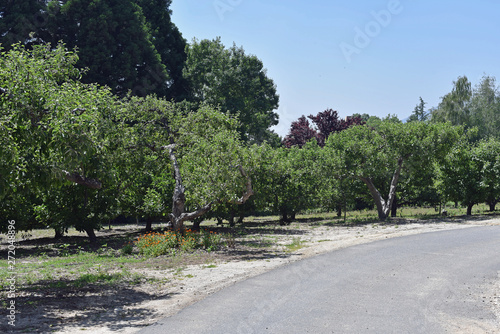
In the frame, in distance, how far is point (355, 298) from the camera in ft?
30.8

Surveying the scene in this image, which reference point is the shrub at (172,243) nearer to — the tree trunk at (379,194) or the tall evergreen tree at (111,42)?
the tree trunk at (379,194)

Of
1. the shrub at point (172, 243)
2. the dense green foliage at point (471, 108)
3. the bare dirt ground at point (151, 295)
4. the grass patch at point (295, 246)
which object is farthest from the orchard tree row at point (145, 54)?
the dense green foliage at point (471, 108)

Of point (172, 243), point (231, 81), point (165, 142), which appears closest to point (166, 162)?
point (165, 142)

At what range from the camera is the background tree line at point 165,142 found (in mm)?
10211

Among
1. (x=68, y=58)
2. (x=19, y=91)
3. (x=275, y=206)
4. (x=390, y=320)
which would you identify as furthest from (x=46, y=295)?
(x=275, y=206)

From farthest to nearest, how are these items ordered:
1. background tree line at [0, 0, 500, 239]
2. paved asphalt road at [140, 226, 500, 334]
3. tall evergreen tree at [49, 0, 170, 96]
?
tall evergreen tree at [49, 0, 170, 96] → background tree line at [0, 0, 500, 239] → paved asphalt road at [140, 226, 500, 334]

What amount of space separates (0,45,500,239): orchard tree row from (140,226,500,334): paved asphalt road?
4.51 m

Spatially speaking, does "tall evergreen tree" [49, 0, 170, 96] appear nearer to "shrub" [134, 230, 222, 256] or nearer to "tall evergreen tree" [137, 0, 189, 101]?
"tall evergreen tree" [137, 0, 189, 101]

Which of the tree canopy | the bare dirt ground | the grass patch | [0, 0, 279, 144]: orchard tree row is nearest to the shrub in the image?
the bare dirt ground

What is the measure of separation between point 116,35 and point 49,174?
115ft

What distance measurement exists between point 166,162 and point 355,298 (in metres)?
15.7

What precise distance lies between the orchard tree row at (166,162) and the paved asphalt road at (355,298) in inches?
178

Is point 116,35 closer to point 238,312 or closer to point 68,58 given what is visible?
point 68,58

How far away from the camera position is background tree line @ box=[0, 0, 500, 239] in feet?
33.5
